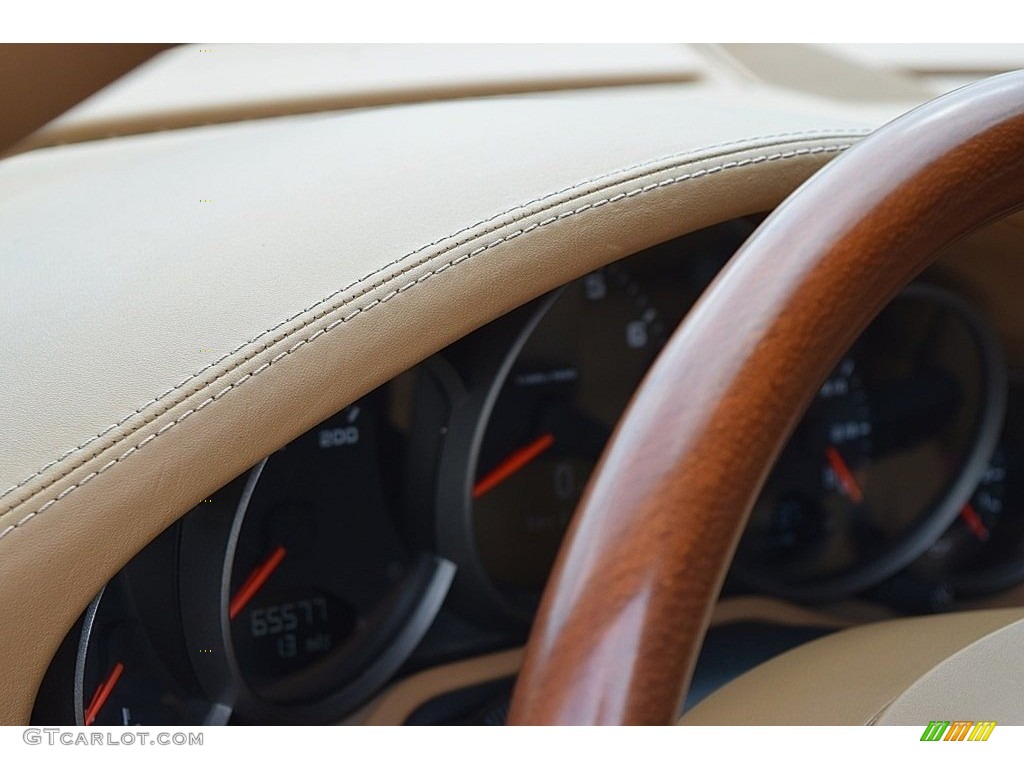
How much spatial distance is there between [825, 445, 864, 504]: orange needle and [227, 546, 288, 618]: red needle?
0.66 meters

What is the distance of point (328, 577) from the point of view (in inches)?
41.6

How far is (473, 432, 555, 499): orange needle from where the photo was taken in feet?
3.75

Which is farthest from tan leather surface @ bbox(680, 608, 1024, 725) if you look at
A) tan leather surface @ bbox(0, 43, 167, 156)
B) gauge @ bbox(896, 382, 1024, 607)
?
tan leather surface @ bbox(0, 43, 167, 156)

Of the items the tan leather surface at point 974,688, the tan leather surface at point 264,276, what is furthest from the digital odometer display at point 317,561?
the tan leather surface at point 974,688

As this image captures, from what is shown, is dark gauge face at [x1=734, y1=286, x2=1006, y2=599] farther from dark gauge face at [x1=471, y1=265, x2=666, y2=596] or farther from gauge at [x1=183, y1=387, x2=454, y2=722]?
gauge at [x1=183, y1=387, x2=454, y2=722]

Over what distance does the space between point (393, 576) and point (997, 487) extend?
75cm

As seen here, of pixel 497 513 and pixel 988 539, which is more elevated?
pixel 497 513

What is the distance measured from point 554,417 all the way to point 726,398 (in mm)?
709

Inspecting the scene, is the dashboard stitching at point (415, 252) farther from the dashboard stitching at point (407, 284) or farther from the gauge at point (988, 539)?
the gauge at point (988, 539)

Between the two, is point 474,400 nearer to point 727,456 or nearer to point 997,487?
point 727,456

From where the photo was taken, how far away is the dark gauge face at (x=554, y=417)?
1.14 meters

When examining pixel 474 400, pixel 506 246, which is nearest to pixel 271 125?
pixel 474 400

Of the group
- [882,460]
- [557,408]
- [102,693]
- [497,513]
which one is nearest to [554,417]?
[557,408]
